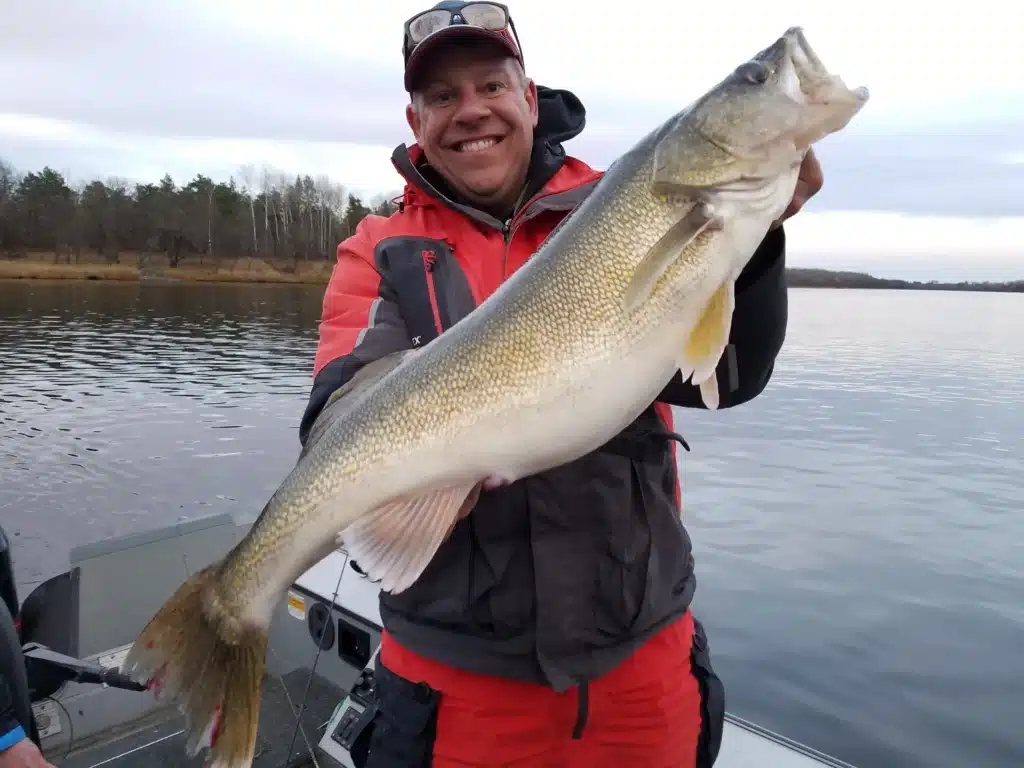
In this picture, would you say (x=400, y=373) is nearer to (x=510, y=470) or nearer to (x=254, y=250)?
(x=510, y=470)

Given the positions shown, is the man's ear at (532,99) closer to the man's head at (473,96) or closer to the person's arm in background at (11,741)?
the man's head at (473,96)

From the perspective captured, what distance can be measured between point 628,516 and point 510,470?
48 centimetres

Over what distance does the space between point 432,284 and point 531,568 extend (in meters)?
1.04

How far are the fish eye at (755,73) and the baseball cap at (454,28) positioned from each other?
1.00 meters

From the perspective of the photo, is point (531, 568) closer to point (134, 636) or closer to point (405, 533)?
point (405, 533)

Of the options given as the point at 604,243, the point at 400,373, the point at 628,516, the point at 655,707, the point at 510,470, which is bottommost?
the point at 655,707

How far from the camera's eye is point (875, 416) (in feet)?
65.1

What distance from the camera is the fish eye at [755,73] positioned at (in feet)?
7.13

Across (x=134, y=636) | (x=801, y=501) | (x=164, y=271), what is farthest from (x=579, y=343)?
(x=164, y=271)

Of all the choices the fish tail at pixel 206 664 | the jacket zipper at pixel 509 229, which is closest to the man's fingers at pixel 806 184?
the jacket zipper at pixel 509 229

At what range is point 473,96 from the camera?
2.83m

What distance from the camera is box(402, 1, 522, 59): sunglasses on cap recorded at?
2.78 metres

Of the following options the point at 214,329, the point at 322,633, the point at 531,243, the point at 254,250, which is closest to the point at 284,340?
the point at 214,329

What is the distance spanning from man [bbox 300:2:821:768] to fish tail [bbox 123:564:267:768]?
1.46 feet
